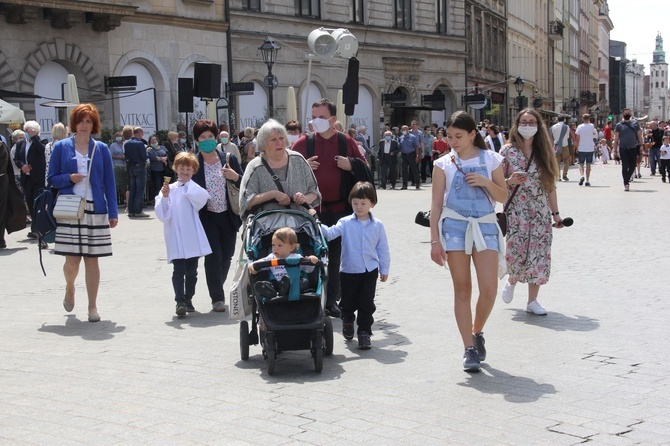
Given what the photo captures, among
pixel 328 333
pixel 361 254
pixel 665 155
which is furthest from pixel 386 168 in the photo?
pixel 328 333

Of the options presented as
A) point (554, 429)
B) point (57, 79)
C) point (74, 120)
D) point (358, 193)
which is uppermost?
point (57, 79)

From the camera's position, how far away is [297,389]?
20.7 feet

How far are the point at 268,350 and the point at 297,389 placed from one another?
0.47 meters

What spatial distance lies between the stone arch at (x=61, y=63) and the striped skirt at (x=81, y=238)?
17969mm

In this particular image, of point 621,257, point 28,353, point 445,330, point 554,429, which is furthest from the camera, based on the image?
point 621,257

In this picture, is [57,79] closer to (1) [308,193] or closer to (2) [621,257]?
(2) [621,257]

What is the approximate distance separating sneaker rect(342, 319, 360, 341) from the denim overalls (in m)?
1.43

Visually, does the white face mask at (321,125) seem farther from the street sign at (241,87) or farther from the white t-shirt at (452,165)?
the street sign at (241,87)

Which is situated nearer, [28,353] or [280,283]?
[280,283]

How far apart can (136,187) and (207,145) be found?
1195 centimetres

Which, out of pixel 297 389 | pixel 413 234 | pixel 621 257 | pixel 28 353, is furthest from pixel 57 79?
pixel 297 389

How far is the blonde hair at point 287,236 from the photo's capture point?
22.8 ft

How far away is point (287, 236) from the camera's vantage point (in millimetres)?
6977

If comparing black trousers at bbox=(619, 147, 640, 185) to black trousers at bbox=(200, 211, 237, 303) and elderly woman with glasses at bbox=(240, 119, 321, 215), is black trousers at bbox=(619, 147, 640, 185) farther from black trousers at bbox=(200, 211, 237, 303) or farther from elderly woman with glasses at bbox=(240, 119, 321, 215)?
elderly woman with glasses at bbox=(240, 119, 321, 215)
